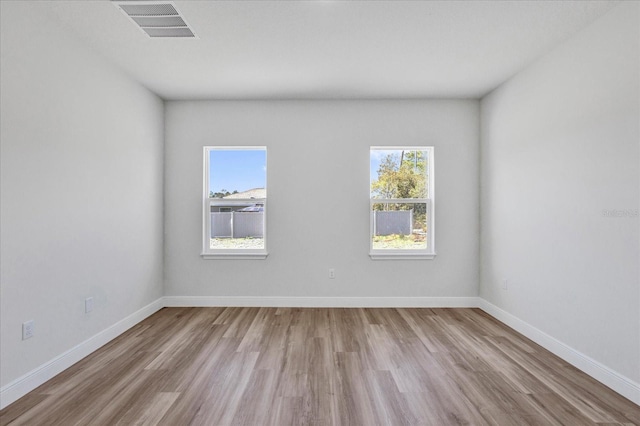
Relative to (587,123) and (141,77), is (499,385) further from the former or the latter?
(141,77)

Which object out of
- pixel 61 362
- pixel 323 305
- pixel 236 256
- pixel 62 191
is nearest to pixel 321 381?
pixel 323 305

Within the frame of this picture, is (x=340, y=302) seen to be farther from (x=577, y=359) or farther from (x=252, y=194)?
(x=577, y=359)

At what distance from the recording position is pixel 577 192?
2.50 metres

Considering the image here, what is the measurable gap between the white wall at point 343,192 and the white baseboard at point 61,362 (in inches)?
54.6

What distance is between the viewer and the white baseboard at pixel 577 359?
2.07m

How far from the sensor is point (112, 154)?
3018mm

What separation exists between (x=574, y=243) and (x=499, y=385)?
1.33 m

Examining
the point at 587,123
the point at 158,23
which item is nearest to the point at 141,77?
the point at 158,23

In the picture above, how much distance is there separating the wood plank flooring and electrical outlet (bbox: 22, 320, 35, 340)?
0.39 m

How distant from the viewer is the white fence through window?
4.08m

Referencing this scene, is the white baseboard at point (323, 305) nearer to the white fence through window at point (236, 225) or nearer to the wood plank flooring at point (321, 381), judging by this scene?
the wood plank flooring at point (321, 381)

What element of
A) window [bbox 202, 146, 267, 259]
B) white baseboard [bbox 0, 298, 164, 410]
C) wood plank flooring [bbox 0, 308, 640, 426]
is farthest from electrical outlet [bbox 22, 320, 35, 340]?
window [bbox 202, 146, 267, 259]

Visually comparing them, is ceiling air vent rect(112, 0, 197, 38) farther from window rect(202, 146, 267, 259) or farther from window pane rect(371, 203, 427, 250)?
window pane rect(371, 203, 427, 250)

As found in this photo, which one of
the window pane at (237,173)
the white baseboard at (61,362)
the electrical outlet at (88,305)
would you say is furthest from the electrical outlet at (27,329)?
the window pane at (237,173)
